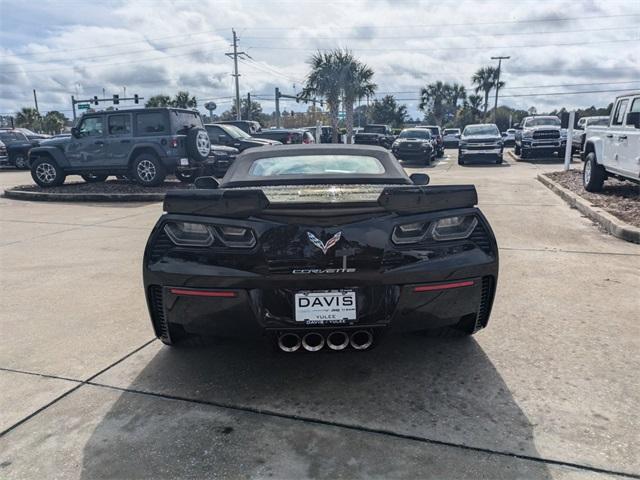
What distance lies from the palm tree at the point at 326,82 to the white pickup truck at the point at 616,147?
22949mm

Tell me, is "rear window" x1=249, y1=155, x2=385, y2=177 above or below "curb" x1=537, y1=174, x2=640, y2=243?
above

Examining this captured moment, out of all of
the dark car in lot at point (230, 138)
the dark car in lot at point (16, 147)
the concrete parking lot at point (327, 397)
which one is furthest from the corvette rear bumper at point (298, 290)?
the dark car in lot at point (16, 147)

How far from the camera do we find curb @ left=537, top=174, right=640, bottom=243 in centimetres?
639

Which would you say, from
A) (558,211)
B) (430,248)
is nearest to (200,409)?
(430,248)

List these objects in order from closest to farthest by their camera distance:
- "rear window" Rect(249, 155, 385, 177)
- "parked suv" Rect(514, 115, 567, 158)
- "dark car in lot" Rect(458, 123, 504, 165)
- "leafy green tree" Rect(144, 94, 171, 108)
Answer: "rear window" Rect(249, 155, 385, 177) < "dark car in lot" Rect(458, 123, 504, 165) < "parked suv" Rect(514, 115, 567, 158) < "leafy green tree" Rect(144, 94, 171, 108)

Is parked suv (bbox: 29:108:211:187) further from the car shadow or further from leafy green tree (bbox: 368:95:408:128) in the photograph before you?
leafy green tree (bbox: 368:95:408:128)

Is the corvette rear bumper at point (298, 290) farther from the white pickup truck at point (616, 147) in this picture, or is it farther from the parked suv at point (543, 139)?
the parked suv at point (543, 139)

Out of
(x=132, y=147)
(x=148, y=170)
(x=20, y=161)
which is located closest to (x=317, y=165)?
(x=148, y=170)

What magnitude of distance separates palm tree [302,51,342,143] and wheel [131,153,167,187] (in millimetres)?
21489

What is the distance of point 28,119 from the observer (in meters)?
73.7

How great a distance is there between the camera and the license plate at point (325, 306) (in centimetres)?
253

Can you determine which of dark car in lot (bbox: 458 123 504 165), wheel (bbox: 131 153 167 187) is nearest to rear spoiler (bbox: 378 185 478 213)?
wheel (bbox: 131 153 167 187)

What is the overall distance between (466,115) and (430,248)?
7869 cm

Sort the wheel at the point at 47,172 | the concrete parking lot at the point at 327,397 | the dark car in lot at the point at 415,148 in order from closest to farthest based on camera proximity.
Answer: the concrete parking lot at the point at 327,397 < the wheel at the point at 47,172 < the dark car in lot at the point at 415,148
